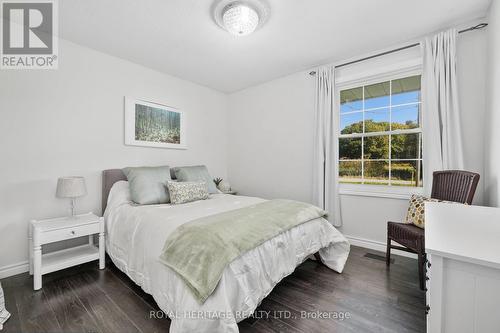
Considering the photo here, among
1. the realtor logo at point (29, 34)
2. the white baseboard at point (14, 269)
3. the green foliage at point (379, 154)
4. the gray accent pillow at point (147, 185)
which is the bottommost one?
the white baseboard at point (14, 269)

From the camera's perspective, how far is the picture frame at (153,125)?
9.96 ft

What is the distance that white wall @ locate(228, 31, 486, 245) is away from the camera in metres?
2.24

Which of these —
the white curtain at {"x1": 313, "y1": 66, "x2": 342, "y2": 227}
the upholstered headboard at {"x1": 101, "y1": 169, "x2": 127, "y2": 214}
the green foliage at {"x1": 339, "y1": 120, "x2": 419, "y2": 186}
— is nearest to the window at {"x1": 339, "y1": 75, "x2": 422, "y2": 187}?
the green foliage at {"x1": 339, "y1": 120, "x2": 419, "y2": 186}

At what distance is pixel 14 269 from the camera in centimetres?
219

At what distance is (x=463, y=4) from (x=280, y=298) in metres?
3.10

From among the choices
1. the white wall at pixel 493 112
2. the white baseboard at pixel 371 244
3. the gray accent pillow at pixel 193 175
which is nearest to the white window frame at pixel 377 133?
the white wall at pixel 493 112

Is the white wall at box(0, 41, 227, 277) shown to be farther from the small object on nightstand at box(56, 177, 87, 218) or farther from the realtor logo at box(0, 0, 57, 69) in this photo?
the small object on nightstand at box(56, 177, 87, 218)

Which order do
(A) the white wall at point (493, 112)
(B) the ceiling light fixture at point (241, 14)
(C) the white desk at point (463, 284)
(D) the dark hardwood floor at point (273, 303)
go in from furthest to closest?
(B) the ceiling light fixture at point (241, 14), (A) the white wall at point (493, 112), (D) the dark hardwood floor at point (273, 303), (C) the white desk at point (463, 284)

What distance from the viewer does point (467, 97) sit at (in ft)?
7.41

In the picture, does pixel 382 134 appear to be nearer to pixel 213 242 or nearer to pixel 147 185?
pixel 213 242

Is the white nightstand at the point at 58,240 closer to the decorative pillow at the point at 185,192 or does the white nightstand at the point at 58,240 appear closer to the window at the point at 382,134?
the decorative pillow at the point at 185,192

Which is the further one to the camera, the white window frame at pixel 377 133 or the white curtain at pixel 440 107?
the white window frame at pixel 377 133

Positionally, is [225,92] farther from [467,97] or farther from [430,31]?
[467,97]

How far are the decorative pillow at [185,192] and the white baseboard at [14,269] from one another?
155 centimetres
